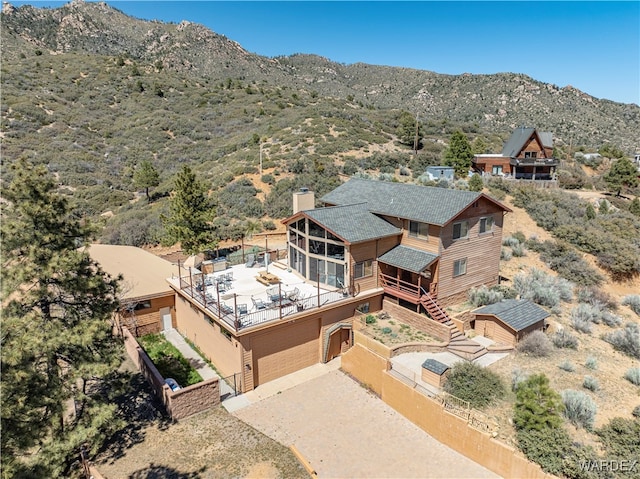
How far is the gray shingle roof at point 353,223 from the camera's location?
62.8 ft

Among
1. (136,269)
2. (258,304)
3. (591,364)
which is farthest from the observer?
(136,269)

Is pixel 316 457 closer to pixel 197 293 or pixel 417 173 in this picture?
pixel 197 293

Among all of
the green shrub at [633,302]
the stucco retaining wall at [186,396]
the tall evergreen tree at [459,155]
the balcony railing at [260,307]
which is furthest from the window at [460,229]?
the tall evergreen tree at [459,155]

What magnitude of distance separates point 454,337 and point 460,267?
427cm

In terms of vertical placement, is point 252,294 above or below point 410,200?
below

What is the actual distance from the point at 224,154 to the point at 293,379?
42160 millimetres

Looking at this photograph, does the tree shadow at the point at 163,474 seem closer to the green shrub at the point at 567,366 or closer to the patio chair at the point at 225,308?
the patio chair at the point at 225,308

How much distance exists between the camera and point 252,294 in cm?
1939

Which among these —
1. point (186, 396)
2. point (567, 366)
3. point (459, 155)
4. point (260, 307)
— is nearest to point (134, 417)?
point (186, 396)

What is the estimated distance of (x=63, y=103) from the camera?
216ft

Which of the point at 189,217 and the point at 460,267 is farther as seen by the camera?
the point at 189,217

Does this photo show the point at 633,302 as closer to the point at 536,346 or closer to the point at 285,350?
the point at 536,346

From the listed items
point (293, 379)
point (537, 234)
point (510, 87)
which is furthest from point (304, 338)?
point (510, 87)

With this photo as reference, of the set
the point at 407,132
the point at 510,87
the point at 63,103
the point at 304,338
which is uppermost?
the point at 510,87
